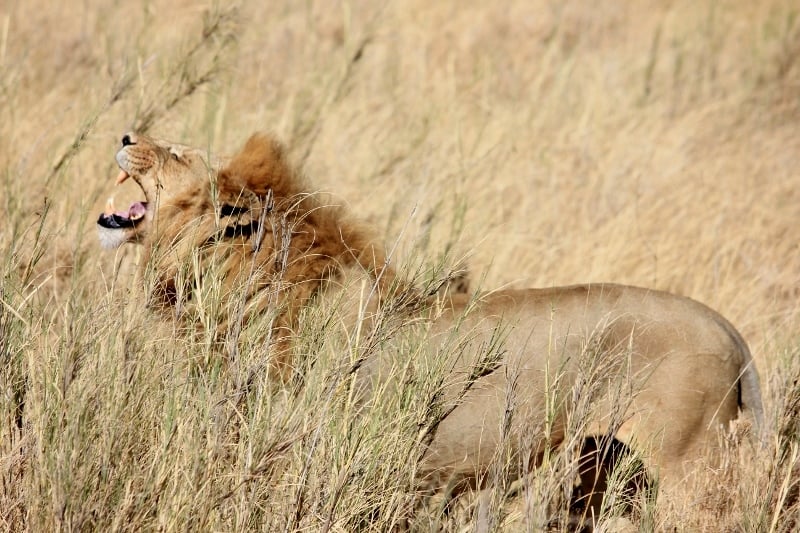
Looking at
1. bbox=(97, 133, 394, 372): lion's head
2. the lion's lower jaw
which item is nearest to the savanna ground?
the lion's lower jaw

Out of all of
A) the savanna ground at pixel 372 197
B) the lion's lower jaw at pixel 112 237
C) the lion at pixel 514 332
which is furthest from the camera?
the lion's lower jaw at pixel 112 237

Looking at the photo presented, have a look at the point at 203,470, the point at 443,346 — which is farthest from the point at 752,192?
the point at 203,470

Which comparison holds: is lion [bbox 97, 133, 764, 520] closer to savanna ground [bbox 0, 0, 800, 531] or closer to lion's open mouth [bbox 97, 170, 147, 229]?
lion's open mouth [bbox 97, 170, 147, 229]

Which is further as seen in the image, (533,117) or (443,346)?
(533,117)

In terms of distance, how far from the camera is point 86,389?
8.74 ft

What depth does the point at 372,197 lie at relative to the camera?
5535 mm

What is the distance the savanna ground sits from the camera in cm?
269

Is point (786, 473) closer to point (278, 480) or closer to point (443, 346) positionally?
point (443, 346)

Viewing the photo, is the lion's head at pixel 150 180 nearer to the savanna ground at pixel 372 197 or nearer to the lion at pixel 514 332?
the lion at pixel 514 332

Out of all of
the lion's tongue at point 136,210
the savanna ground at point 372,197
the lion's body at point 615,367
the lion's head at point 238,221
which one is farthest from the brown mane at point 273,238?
the lion's body at point 615,367

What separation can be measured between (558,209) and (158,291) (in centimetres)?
297

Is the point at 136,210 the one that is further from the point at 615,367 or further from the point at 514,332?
the point at 615,367

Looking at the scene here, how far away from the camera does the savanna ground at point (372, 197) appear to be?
269cm

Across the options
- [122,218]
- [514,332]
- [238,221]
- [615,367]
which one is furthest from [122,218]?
[615,367]
